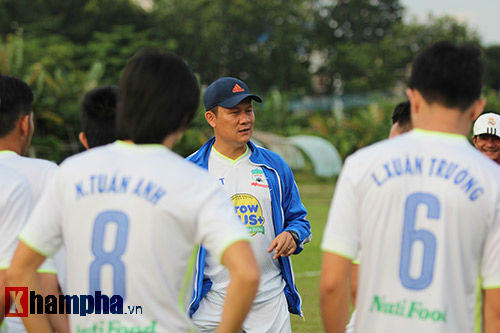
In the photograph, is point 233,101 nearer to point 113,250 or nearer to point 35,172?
point 35,172

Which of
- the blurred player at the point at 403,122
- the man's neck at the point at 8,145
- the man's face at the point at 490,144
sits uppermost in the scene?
the blurred player at the point at 403,122

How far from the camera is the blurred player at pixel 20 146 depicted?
3.49 metres

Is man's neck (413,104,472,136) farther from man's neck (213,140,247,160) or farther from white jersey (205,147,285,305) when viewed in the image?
man's neck (213,140,247,160)

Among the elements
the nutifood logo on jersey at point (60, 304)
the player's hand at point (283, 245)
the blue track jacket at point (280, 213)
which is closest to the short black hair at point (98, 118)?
the nutifood logo on jersey at point (60, 304)

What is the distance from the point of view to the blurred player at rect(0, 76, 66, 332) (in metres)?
3.49

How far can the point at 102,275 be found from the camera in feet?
8.64

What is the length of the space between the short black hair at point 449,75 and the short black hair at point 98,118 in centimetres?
147

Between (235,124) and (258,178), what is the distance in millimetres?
456

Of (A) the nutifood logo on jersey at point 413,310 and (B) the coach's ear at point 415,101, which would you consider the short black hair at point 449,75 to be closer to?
(B) the coach's ear at point 415,101

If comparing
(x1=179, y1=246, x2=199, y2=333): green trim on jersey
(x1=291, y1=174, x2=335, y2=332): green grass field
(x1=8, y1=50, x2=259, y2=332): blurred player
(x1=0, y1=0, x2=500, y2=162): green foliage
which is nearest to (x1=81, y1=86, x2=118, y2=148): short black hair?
(x1=8, y1=50, x2=259, y2=332): blurred player

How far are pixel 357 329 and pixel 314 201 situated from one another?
25657mm

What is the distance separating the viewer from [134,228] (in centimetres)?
259

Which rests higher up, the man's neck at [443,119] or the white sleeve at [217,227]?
the man's neck at [443,119]

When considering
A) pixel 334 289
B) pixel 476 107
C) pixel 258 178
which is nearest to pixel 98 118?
pixel 334 289
